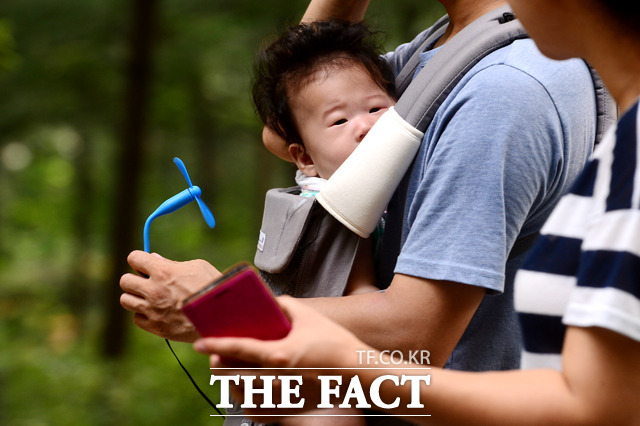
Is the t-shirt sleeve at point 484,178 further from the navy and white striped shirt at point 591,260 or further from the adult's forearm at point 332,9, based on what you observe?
the adult's forearm at point 332,9

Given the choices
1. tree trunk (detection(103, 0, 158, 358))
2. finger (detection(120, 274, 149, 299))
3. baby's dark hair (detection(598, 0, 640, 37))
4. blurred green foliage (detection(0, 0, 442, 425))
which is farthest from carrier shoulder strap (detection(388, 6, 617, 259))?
tree trunk (detection(103, 0, 158, 358))

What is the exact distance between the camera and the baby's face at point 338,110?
1.94 m

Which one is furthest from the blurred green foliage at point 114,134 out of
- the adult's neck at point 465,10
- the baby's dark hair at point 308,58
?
the adult's neck at point 465,10

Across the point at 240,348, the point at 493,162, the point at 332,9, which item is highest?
the point at 332,9

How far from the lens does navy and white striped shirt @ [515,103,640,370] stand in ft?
3.13

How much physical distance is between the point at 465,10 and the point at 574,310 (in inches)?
44.0

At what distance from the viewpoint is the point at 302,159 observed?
2141mm

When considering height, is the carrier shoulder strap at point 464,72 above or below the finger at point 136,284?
above

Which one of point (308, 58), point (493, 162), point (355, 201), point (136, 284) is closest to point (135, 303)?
point (136, 284)

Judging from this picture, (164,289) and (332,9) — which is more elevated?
(332,9)

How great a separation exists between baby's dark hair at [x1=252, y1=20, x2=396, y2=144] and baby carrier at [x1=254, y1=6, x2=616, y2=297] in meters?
0.37

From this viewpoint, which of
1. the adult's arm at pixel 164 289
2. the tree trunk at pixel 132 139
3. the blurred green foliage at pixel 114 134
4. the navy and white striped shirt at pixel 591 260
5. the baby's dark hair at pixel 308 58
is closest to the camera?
the navy and white striped shirt at pixel 591 260

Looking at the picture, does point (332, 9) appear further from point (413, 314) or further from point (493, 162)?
point (413, 314)

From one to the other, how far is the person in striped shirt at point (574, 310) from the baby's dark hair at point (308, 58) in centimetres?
89
